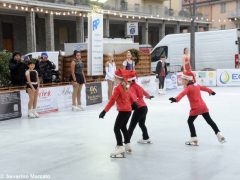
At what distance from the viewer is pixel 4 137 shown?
27.9 feet

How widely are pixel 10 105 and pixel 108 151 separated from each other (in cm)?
507

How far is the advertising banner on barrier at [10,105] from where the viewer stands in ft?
35.6

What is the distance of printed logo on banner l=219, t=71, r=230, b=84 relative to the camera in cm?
2005

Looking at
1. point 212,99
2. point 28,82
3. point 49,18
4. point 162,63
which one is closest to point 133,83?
point 28,82

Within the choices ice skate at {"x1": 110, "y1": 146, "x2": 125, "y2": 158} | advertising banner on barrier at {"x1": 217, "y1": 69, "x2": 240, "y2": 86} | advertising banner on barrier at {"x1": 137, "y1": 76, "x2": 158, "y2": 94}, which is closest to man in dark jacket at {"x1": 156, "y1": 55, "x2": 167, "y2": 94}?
advertising banner on barrier at {"x1": 137, "y1": 76, "x2": 158, "y2": 94}

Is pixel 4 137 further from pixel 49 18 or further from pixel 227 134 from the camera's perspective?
pixel 49 18

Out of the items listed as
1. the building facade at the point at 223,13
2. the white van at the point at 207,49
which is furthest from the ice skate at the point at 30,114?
the building facade at the point at 223,13

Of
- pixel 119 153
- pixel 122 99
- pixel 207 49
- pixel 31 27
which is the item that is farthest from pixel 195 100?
pixel 31 27

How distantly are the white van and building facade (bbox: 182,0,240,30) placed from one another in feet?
128

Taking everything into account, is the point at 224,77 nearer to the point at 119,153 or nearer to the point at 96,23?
the point at 96,23

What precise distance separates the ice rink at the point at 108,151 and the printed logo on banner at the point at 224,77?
9342 mm

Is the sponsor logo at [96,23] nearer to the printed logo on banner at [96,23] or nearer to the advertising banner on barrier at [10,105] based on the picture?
the printed logo on banner at [96,23]

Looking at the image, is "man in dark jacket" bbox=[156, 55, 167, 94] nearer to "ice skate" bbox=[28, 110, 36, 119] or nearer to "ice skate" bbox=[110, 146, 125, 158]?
"ice skate" bbox=[28, 110, 36, 119]

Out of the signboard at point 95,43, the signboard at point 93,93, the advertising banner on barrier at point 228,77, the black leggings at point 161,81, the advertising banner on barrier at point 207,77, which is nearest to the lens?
the signboard at point 95,43
